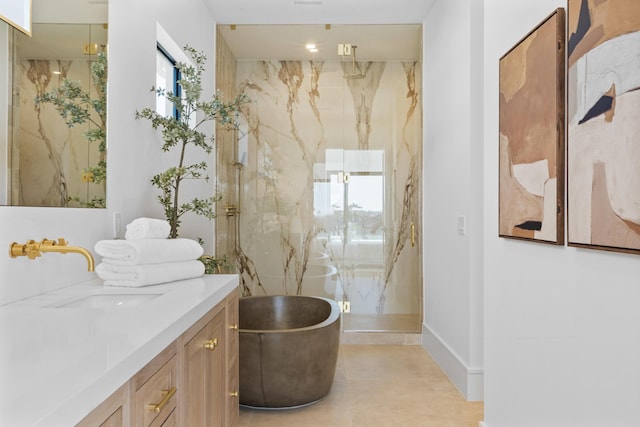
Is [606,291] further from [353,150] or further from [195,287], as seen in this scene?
[353,150]

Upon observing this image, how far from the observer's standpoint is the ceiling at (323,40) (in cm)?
407

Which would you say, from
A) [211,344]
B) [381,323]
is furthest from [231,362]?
[381,323]

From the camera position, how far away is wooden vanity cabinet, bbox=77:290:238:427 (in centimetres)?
86

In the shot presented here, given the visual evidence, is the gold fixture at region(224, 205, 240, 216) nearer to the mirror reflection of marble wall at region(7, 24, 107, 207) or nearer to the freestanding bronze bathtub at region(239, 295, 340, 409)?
the freestanding bronze bathtub at region(239, 295, 340, 409)

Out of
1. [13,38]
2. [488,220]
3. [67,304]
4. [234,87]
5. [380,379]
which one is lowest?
[380,379]

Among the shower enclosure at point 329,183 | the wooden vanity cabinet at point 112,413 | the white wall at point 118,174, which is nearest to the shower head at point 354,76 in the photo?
the shower enclosure at point 329,183

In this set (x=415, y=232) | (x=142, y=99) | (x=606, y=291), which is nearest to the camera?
(x=606, y=291)

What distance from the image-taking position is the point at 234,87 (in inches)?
174

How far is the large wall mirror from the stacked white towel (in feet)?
0.71

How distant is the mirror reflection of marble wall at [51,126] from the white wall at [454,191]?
2053mm

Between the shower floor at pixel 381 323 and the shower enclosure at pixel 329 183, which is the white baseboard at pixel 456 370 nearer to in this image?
the shower floor at pixel 381 323

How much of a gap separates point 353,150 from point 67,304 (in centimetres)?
326

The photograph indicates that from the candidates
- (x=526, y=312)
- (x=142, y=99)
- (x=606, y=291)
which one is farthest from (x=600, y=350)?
(x=142, y=99)

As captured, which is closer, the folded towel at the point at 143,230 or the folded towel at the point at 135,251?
the folded towel at the point at 135,251
